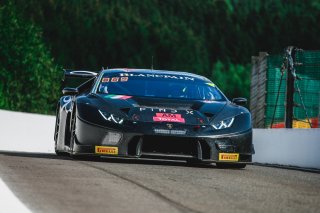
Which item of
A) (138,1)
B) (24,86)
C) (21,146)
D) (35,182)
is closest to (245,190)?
(35,182)

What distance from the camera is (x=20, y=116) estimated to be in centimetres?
2344

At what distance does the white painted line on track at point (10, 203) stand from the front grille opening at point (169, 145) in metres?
5.10

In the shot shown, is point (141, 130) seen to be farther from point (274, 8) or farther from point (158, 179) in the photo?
point (274, 8)

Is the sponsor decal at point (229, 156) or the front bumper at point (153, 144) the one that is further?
the sponsor decal at point (229, 156)

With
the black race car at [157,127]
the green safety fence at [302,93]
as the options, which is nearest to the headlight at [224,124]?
the black race car at [157,127]

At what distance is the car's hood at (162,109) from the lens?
13.0 metres

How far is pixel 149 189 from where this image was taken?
28.8ft

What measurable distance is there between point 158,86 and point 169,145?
5.46 ft

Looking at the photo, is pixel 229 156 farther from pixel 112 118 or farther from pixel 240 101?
pixel 112 118

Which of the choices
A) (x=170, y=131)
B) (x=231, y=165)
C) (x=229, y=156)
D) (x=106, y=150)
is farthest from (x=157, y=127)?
(x=231, y=165)

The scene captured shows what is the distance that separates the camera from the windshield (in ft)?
46.4

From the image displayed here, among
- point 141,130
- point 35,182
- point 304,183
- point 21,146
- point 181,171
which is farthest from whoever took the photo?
point 21,146

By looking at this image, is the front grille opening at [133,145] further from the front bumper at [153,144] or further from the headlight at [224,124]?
the headlight at [224,124]

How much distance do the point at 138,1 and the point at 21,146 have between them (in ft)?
287
